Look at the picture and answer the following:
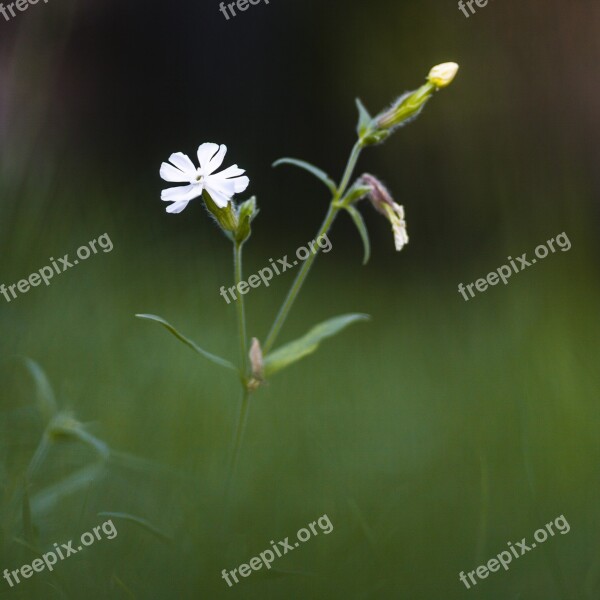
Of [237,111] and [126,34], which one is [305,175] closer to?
[237,111]

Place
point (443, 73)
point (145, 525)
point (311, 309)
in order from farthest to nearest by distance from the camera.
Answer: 1. point (311, 309)
2. point (443, 73)
3. point (145, 525)

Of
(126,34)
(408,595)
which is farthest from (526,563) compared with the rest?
(126,34)

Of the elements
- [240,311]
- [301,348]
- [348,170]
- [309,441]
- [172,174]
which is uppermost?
[172,174]

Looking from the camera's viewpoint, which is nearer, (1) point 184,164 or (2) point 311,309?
(1) point 184,164

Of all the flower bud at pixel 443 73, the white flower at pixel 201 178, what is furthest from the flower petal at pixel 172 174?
the flower bud at pixel 443 73

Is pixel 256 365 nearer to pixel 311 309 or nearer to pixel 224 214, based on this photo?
pixel 224 214

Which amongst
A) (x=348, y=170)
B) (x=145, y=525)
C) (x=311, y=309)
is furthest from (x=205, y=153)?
(x=311, y=309)

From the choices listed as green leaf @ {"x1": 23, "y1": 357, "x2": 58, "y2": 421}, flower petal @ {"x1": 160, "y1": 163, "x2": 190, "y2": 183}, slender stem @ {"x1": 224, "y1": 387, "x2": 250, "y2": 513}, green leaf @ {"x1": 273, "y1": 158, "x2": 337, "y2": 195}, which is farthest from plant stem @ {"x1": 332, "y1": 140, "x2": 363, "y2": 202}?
green leaf @ {"x1": 23, "y1": 357, "x2": 58, "y2": 421}
